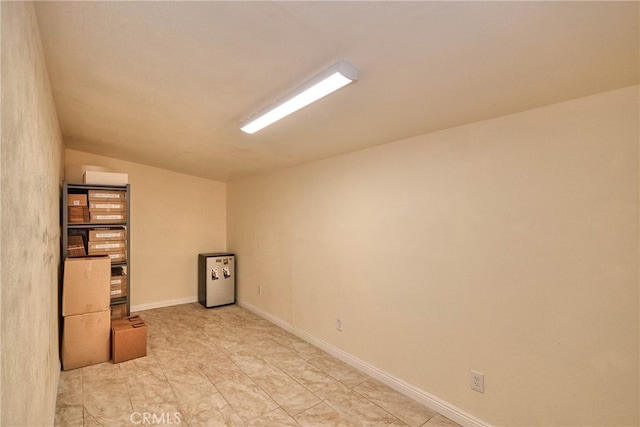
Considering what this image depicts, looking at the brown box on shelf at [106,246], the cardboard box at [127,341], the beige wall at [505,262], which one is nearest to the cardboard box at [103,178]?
the brown box on shelf at [106,246]

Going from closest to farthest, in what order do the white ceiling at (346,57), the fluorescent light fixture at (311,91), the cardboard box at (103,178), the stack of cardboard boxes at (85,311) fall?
the white ceiling at (346,57)
the fluorescent light fixture at (311,91)
the stack of cardboard boxes at (85,311)
the cardboard box at (103,178)

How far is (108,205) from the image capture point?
341cm

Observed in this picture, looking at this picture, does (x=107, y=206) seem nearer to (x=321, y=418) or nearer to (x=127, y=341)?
(x=127, y=341)

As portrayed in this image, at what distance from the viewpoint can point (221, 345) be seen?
3459 mm

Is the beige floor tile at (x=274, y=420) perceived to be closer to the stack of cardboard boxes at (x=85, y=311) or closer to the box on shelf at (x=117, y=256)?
the stack of cardboard boxes at (x=85, y=311)

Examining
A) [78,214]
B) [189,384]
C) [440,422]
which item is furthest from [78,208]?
[440,422]

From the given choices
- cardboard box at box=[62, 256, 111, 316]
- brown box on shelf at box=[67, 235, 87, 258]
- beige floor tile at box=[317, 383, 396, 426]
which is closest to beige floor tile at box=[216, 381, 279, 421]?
beige floor tile at box=[317, 383, 396, 426]

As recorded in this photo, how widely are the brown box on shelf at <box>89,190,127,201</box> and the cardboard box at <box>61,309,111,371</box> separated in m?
1.30

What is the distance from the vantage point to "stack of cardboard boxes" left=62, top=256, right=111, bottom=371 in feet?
9.11

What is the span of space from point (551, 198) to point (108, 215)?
424 centimetres

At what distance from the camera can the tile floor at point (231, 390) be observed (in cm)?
220

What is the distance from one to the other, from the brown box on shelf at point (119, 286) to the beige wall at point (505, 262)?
2.52m

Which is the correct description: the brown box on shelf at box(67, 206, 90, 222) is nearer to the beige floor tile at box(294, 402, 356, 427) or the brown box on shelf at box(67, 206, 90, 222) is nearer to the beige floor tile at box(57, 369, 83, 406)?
the beige floor tile at box(57, 369, 83, 406)

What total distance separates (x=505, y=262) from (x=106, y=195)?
4.09 m
